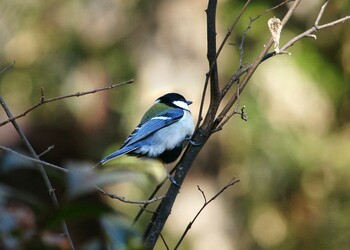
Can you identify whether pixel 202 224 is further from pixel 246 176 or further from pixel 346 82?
pixel 346 82

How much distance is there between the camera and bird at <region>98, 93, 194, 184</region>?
2.82 metres

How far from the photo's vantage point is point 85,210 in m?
0.77

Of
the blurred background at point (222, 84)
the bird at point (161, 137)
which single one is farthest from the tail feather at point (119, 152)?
the blurred background at point (222, 84)

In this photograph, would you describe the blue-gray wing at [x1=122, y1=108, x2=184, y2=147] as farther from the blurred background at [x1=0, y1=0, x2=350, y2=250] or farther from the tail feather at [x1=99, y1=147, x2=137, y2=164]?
the blurred background at [x1=0, y1=0, x2=350, y2=250]

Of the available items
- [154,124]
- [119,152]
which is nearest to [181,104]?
[154,124]

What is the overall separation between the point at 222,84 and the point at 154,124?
289cm

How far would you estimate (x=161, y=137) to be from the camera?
2.89 m

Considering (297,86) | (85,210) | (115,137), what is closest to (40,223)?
(85,210)

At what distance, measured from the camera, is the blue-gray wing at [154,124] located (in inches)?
114

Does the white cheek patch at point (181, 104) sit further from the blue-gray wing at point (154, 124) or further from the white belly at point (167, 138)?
the white belly at point (167, 138)

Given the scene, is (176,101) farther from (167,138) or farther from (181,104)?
(167,138)

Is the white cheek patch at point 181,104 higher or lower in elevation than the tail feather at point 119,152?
higher

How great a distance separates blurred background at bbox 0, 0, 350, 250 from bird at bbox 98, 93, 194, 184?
2.09 meters

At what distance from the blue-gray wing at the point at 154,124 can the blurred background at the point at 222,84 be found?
2058 millimetres
